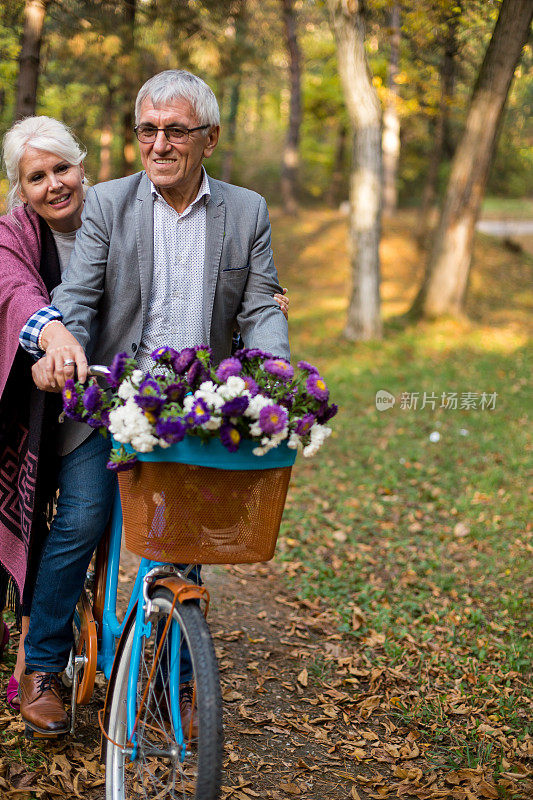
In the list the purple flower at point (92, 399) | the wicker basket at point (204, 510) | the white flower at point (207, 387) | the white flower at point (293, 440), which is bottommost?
the wicker basket at point (204, 510)

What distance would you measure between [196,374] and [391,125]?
56.5 feet

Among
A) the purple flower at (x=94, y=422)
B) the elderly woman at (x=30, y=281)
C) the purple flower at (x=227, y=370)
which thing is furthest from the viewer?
the elderly woman at (x=30, y=281)

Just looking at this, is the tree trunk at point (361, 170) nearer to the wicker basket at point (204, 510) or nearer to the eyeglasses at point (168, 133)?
the eyeglasses at point (168, 133)

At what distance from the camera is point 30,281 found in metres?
2.81

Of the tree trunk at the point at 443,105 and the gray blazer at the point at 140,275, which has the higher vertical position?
the tree trunk at the point at 443,105

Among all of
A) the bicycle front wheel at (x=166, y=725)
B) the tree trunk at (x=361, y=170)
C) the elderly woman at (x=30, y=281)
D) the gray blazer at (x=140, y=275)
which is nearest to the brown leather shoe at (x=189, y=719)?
the bicycle front wheel at (x=166, y=725)

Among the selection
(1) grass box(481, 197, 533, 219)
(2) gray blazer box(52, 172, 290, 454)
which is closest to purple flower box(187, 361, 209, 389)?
(2) gray blazer box(52, 172, 290, 454)

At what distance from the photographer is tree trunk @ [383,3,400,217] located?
1537 centimetres

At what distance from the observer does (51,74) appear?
13.0 meters

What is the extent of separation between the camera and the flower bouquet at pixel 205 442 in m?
2.07

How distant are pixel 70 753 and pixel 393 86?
1576 cm

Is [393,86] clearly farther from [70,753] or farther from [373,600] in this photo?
[70,753]

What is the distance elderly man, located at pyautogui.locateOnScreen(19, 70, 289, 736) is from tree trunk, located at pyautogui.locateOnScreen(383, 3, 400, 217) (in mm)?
11833

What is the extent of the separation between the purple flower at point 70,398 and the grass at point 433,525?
7.53ft
